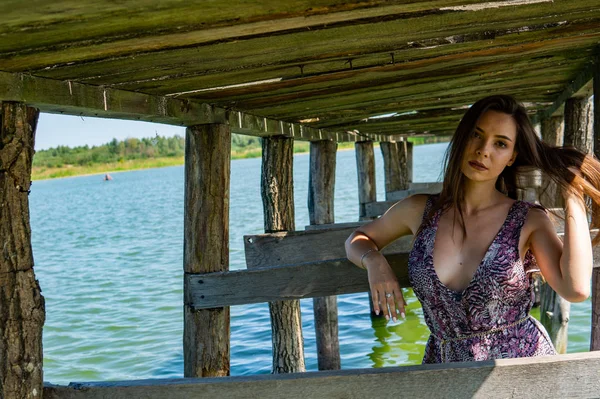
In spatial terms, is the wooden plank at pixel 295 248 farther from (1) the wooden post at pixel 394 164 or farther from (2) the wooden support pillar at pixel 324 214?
(1) the wooden post at pixel 394 164

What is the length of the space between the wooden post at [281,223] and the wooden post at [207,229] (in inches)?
71.7

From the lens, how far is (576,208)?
3.18m

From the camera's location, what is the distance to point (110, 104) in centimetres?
355

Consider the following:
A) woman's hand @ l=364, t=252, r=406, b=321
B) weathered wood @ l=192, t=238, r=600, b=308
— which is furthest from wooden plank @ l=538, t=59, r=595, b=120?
woman's hand @ l=364, t=252, r=406, b=321

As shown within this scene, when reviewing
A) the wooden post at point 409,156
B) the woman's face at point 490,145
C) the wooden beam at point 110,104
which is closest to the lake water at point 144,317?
the wooden post at point 409,156

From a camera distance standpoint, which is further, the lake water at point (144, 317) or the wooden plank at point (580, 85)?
the lake water at point (144, 317)

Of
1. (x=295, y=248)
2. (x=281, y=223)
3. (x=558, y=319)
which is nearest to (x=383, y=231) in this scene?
(x=295, y=248)

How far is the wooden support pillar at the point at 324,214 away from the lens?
26.5 feet

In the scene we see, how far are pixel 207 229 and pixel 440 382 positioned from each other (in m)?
2.22

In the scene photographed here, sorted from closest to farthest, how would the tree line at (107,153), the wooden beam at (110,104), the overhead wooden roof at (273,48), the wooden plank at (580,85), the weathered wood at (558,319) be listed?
the overhead wooden roof at (273,48) → the wooden beam at (110,104) → the wooden plank at (580,85) → the weathered wood at (558,319) → the tree line at (107,153)

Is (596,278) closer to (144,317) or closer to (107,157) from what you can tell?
(144,317)

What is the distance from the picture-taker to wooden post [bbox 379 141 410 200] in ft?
44.5

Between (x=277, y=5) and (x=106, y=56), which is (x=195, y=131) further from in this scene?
(x=277, y=5)

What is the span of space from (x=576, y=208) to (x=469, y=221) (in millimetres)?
414
